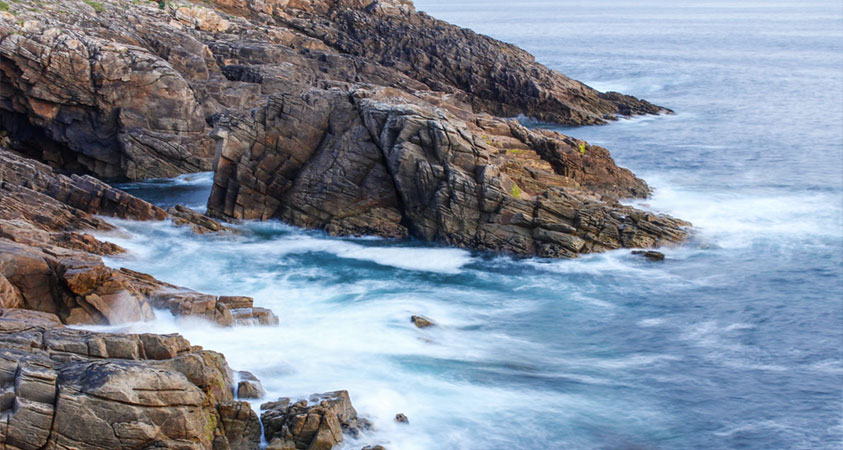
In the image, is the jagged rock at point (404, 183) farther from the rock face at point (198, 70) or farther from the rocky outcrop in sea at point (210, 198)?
the rock face at point (198, 70)

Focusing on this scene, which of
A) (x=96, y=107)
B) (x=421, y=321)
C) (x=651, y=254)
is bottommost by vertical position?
(x=421, y=321)

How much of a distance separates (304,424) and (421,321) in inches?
383

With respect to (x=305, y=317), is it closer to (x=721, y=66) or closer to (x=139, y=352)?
(x=139, y=352)

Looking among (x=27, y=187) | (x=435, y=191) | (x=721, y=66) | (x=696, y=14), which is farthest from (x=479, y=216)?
(x=696, y=14)

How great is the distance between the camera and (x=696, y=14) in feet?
579

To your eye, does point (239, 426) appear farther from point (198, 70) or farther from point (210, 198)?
point (198, 70)

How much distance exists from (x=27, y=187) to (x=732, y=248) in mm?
29329

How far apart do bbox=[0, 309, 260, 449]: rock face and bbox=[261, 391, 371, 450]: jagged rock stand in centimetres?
42

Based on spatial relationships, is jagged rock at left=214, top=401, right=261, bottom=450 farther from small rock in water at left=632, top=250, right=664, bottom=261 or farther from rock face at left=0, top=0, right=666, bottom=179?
rock face at left=0, top=0, right=666, bottom=179

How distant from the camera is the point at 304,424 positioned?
1716cm

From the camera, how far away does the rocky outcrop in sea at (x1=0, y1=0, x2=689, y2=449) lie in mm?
14836

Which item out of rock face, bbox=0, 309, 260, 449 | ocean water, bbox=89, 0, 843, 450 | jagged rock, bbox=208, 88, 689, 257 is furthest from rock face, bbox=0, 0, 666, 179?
rock face, bbox=0, 309, 260, 449

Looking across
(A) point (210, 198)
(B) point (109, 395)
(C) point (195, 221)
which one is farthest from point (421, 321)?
(A) point (210, 198)

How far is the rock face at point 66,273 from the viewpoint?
67.9ft
